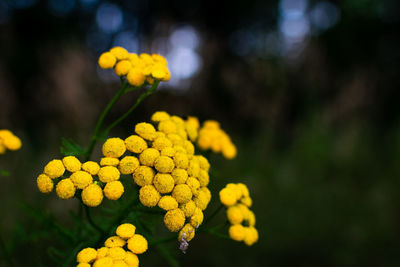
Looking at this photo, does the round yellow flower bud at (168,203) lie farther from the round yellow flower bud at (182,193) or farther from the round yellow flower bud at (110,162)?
the round yellow flower bud at (110,162)

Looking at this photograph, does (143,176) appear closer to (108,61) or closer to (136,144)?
(136,144)

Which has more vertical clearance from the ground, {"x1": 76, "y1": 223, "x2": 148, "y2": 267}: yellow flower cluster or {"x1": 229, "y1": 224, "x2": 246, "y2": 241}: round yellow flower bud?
{"x1": 229, "y1": 224, "x2": 246, "y2": 241}: round yellow flower bud

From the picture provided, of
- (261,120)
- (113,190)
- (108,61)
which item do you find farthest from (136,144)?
(261,120)

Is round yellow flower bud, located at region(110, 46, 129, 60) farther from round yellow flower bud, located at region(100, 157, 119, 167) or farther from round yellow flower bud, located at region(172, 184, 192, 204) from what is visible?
round yellow flower bud, located at region(172, 184, 192, 204)

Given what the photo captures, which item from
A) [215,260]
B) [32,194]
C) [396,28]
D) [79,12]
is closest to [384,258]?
[215,260]

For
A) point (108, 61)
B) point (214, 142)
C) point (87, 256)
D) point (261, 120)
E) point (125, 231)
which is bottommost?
point (87, 256)

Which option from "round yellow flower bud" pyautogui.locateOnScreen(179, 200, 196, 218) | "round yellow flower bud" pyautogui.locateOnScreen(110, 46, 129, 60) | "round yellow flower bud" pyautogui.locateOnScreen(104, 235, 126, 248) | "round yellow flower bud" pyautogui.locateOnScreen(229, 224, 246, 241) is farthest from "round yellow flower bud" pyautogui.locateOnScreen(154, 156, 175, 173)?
"round yellow flower bud" pyautogui.locateOnScreen(110, 46, 129, 60)
